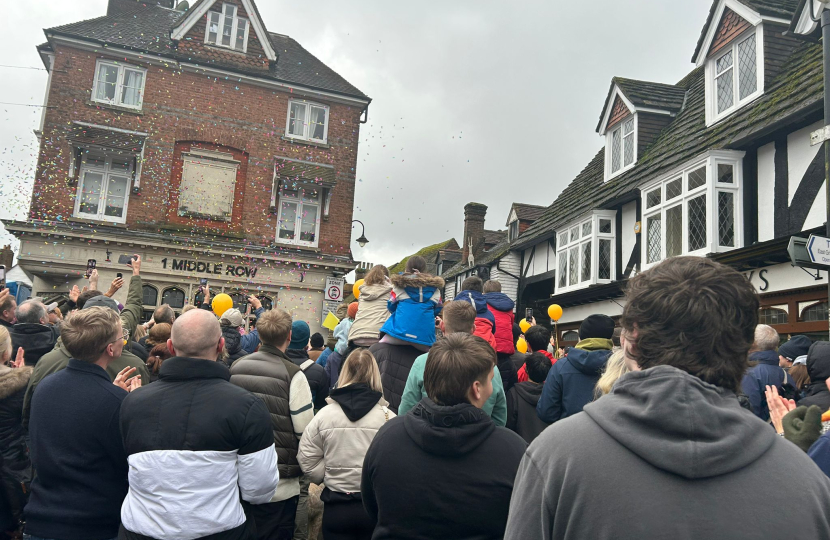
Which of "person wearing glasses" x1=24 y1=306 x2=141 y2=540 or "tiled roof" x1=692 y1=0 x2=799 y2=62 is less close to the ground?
A: "tiled roof" x1=692 y1=0 x2=799 y2=62

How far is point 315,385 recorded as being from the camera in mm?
5031

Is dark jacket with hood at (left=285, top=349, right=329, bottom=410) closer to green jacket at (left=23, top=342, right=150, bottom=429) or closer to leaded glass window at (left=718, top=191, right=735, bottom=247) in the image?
green jacket at (left=23, top=342, right=150, bottom=429)

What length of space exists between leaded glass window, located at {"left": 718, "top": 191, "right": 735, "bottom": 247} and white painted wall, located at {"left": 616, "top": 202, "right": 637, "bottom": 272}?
3.54 m

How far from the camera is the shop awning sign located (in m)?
6.30

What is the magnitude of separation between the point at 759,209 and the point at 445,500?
1089cm

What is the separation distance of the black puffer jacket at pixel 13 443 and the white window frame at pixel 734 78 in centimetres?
1316

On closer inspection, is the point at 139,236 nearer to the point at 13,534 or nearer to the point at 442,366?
the point at 13,534

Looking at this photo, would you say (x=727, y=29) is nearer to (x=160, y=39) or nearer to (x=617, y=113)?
(x=617, y=113)

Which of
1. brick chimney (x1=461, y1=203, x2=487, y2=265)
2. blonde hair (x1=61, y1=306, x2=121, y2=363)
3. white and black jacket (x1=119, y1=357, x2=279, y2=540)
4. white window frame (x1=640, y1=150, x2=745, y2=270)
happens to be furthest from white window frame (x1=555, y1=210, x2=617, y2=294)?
blonde hair (x1=61, y1=306, x2=121, y2=363)

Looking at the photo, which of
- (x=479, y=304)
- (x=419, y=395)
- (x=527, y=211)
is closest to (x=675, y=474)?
(x=419, y=395)

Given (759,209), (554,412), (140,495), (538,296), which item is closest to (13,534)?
(140,495)

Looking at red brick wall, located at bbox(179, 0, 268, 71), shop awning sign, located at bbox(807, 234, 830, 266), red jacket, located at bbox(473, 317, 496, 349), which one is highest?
red brick wall, located at bbox(179, 0, 268, 71)

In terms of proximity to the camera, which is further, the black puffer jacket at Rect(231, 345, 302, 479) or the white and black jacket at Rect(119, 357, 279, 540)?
the black puffer jacket at Rect(231, 345, 302, 479)

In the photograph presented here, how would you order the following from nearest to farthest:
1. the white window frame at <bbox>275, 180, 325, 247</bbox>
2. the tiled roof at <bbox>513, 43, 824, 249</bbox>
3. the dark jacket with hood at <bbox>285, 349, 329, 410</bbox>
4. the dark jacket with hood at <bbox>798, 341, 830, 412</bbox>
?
the dark jacket with hood at <bbox>798, 341, 830, 412</bbox>
the dark jacket with hood at <bbox>285, 349, 329, 410</bbox>
the tiled roof at <bbox>513, 43, 824, 249</bbox>
the white window frame at <bbox>275, 180, 325, 247</bbox>
